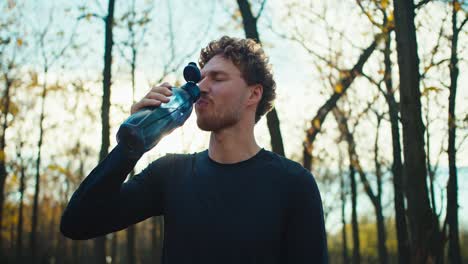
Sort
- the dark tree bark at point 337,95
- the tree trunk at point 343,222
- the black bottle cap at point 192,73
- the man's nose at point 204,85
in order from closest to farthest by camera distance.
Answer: the black bottle cap at point 192,73 → the man's nose at point 204,85 → the dark tree bark at point 337,95 → the tree trunk at point 343,222

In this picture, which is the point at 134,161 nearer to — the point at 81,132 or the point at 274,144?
the point at 274,144

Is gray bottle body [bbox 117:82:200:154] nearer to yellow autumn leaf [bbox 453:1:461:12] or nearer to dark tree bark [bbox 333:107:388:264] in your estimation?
yellow autumn leaf [bbox 453:1:461:12]

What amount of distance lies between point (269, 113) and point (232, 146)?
522 centimetres

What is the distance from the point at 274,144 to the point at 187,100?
216 inches

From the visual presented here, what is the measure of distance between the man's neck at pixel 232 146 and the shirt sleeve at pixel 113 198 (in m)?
0.30

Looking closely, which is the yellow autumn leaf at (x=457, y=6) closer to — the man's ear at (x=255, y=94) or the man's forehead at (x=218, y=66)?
the man's ear at (x=255, y=94)

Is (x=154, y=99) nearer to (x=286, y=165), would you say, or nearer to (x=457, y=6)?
(x=286, y=165)

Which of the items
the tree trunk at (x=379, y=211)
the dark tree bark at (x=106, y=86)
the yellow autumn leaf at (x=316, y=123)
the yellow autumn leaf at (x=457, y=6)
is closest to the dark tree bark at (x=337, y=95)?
the yellow autumn leaf at (x=316, y=123)

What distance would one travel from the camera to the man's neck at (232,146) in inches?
108

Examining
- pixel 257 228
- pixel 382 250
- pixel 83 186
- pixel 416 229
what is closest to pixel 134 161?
pixel 83 186

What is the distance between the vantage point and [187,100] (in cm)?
263

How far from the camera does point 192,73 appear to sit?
8.87ft

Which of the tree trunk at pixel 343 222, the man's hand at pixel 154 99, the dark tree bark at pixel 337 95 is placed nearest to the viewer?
the man's hand at pixel 154 99

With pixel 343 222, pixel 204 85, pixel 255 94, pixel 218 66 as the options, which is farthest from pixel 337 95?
pixel 343 222
